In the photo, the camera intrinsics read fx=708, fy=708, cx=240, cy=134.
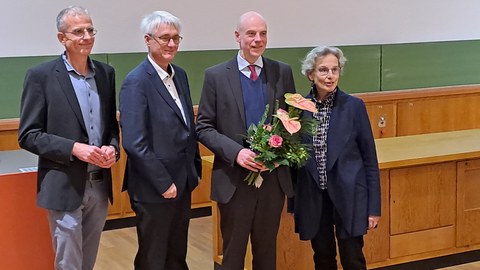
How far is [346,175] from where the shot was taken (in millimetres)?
3592

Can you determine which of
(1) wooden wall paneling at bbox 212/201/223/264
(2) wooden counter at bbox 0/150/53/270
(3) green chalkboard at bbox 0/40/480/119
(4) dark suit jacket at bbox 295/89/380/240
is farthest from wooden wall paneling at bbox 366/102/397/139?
(2) wooden counter at bbox 0/150/53/270

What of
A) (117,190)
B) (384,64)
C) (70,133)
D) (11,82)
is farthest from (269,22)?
(70,133)

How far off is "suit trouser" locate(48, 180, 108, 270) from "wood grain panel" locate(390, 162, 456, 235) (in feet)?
6.47

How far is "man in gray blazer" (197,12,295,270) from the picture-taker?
11.1 feet

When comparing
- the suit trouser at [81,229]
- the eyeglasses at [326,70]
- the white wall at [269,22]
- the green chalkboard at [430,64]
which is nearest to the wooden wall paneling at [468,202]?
the eyeglasses at [326,70]

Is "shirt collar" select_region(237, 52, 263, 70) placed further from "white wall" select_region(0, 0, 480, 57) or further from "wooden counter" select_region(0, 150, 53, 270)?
"white wall" select_region(0, 0, 480, 57)

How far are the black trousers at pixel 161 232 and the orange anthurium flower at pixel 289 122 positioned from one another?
2.03 feet

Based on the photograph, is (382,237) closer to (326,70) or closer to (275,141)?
(326,70)

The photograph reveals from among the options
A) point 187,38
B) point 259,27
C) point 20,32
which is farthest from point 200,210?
point 259,27

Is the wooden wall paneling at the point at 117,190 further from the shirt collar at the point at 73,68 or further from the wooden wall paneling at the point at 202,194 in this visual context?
the shirt collar at the point at 73,68

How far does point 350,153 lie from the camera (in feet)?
11.9

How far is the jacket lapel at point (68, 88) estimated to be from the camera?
3162mm

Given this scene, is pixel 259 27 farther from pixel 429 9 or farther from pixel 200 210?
pixel 429 9

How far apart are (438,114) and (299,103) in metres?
4.61
